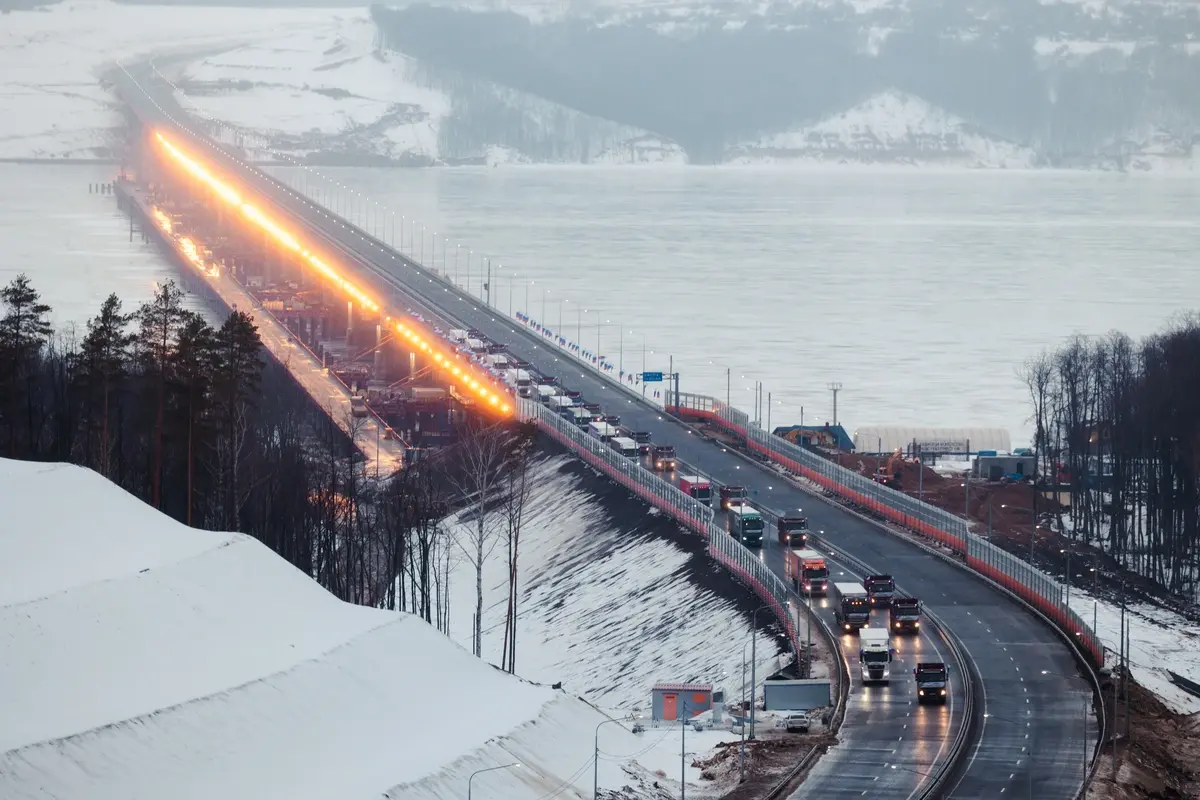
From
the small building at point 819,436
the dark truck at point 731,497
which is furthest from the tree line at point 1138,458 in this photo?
the dark truck at point 731,497

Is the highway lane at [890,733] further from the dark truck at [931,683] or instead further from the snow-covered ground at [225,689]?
the snow-covered ground at [225,689]

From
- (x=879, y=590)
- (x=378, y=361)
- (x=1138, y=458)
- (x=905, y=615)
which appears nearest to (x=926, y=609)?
(x=879, y=590)

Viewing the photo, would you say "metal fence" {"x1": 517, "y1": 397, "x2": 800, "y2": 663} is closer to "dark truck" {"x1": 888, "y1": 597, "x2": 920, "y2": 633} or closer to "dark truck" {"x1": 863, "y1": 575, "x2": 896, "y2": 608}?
"dark truck" {"x1": 863, "y1": 575, "x2": 896, "y2": 608}

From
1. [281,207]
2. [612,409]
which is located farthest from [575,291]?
[612,409]

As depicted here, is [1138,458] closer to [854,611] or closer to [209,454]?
[854,611]

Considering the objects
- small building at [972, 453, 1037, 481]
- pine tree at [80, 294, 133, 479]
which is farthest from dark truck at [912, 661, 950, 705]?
small building at [972, 453, 1037, 481]

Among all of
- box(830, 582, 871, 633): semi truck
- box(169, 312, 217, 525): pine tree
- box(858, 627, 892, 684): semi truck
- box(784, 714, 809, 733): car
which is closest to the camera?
box(784, 714, 809, 733): car

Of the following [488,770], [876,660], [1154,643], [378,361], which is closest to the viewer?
[488,770]

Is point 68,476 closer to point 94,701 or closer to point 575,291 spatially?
point 94,701
